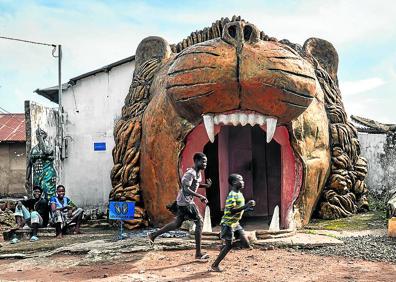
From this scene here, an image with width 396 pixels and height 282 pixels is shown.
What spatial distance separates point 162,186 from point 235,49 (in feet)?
7.00

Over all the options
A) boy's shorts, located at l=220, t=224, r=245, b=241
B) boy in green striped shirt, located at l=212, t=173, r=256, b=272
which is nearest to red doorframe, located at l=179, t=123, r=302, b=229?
boy in green striped shirt, located at l=212, t=173, r=256, b=272

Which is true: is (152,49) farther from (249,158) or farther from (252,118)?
(252,118)

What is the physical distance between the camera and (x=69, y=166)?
10.9 meters

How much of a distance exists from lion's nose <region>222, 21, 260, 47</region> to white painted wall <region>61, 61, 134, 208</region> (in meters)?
5.49

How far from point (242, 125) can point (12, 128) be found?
15258mm

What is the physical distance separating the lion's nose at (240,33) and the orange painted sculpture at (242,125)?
0.04 ft

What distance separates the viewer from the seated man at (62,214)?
7859 millimetres

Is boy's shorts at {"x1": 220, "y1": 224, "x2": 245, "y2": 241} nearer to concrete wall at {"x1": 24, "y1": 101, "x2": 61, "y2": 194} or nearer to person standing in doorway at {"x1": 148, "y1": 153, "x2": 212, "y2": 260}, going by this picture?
person standing in doorway at {"x1": 148, "y1": 153, "x2": 212, "y2": 260}

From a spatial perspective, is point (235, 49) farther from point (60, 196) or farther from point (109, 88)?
point (109, 88)

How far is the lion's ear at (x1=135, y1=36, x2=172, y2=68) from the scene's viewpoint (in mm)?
8289

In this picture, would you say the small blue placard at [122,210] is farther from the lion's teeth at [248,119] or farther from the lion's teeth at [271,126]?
the lion's teeth at [271,126]

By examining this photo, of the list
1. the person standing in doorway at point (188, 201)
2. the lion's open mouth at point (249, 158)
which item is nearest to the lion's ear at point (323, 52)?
the lion's open mouth at point (249, 158)

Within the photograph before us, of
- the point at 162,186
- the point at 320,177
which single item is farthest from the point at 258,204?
the point at 162,186

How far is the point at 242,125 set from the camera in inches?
249
